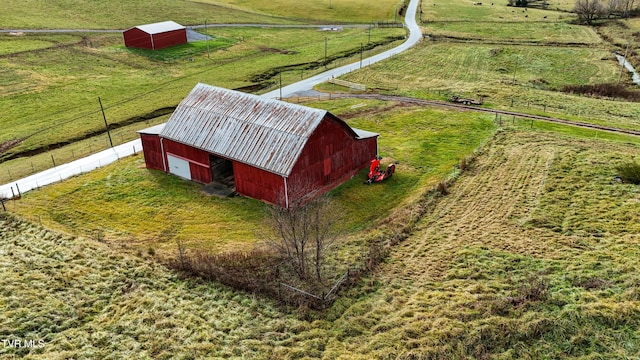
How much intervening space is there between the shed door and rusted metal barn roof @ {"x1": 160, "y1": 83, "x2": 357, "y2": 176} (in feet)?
6.64

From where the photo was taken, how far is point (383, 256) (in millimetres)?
32031

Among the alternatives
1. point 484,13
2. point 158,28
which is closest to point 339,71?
point 158,28

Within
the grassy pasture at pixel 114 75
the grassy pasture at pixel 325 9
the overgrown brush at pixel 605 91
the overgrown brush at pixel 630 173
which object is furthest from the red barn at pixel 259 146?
the grassy pasture at pixel 325 9

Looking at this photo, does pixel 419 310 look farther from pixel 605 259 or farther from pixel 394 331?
pixel 605 259

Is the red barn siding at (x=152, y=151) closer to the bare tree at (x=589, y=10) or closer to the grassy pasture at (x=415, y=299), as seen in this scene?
the grassy pasture at (x=415, y=299)

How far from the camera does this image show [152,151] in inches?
1793

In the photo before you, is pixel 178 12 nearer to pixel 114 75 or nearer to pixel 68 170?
pixel 114 75

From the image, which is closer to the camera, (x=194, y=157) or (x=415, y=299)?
(x=415, y=299)

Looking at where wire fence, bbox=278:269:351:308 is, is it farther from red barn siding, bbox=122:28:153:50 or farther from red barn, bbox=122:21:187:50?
red barn siding, bbox=122:28:153:50

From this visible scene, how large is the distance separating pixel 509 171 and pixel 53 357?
36034 mm

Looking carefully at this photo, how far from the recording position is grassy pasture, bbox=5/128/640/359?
23031mm

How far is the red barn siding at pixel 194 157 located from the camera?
139 ft

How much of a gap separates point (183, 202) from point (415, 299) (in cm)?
2105

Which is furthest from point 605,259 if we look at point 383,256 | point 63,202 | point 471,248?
point 63,202
